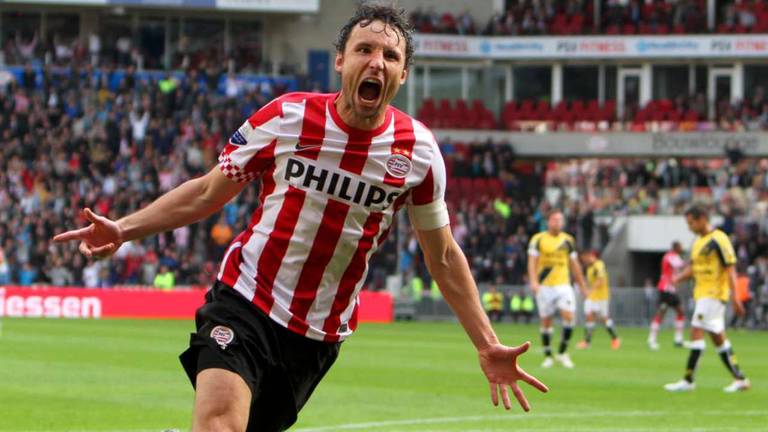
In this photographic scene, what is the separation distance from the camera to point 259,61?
4869 centimetres

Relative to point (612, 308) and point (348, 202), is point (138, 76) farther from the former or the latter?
point (348, 202)

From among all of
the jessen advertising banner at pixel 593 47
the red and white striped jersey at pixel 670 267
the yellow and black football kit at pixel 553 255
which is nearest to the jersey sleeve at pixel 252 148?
the yellow and black football kit at pixel 553 255

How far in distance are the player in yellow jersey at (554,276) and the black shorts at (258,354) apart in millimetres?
15158

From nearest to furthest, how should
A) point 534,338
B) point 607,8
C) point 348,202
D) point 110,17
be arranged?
point 348,202, point 534,338, point 110,17, point 607,8

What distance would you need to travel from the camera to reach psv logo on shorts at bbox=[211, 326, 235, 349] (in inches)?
244

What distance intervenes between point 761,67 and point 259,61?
1677cm

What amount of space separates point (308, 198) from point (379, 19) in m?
0.81

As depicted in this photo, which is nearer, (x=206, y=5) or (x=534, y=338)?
(x=534, y=338)

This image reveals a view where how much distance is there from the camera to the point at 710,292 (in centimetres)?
1786

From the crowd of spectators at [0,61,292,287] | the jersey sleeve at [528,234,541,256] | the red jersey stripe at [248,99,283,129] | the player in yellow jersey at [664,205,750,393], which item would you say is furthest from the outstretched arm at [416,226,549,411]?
the crowd of spectators at [0,61,292,287]

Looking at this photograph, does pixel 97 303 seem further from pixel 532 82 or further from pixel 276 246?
pixel 276 246

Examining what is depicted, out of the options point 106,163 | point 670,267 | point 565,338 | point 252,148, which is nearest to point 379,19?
point 252,148

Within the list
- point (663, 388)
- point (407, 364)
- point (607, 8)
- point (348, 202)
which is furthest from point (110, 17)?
point (348, 202)

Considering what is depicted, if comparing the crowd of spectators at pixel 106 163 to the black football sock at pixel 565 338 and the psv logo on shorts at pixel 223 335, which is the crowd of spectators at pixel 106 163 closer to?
the black football sock at pixel 565 338
